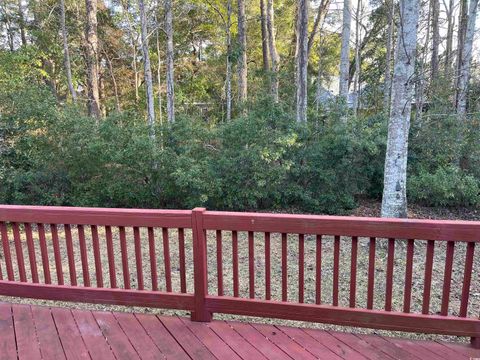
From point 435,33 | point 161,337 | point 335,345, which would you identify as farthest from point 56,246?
point 435,33

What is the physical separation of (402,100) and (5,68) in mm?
12062

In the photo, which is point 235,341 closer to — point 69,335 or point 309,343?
point 309,343

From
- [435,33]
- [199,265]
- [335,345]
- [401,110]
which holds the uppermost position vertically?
[435,33]

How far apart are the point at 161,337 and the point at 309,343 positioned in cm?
91

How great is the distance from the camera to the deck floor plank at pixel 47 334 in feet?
6.66

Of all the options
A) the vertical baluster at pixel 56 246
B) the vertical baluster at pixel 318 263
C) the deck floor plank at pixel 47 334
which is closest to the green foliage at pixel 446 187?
the vertical baluster at pixel 318 263

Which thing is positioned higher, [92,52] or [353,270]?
[92,52]

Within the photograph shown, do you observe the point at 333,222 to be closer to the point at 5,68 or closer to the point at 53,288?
the point at 53,288

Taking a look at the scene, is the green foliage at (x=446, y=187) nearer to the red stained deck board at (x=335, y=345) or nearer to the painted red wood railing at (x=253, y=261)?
the painted red wood railing at (x=253, y=261)

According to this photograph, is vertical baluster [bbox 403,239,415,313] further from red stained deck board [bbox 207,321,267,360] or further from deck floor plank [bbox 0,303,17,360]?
deck floor plank [bbox 0,303,17,360]

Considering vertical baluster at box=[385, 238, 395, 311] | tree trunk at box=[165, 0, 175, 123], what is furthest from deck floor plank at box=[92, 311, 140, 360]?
tree trunk at box=[165, 0, 175, 123]

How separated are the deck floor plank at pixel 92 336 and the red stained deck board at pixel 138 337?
142 mm

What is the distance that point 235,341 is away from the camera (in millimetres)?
2141

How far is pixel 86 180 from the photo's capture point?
6.94 m
